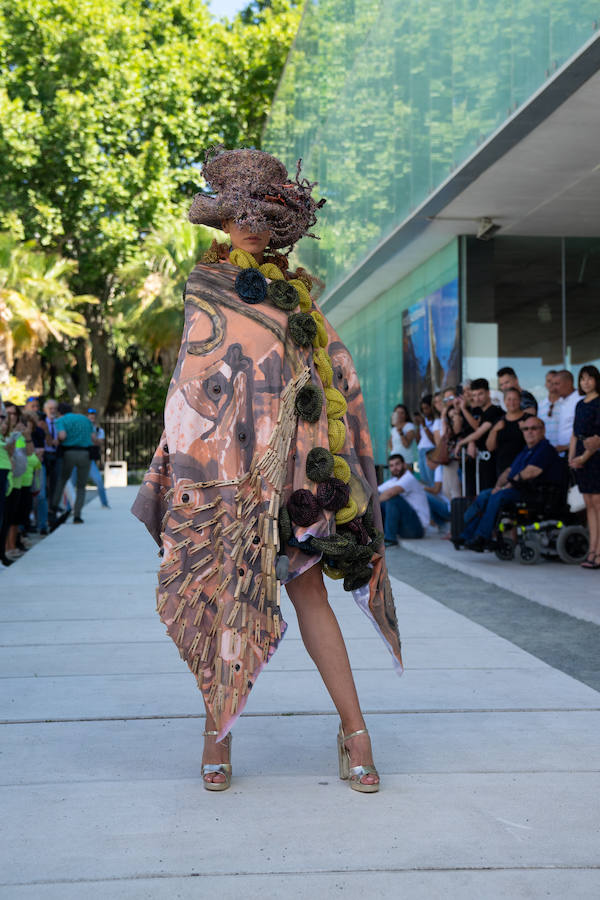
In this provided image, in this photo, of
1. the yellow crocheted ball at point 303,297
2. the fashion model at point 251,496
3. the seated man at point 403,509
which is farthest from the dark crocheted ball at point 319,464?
the seated man at point 403,509

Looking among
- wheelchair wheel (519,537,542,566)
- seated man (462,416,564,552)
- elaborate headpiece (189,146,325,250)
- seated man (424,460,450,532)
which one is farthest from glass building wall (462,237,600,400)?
elaborate headpiece (189,146,325,250)

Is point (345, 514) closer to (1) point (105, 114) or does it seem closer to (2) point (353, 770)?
(2) point (353, 770)

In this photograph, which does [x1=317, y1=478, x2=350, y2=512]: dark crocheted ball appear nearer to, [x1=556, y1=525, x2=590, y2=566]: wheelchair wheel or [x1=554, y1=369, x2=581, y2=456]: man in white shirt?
[x1=556, y1=525, x2=590, y2=566]: wheelchair wheel

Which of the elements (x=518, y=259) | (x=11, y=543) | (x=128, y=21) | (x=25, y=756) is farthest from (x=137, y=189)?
(x=25, y=756)

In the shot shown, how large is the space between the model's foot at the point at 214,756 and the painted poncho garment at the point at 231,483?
0.14m

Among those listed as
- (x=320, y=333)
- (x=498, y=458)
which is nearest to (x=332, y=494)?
(x=320, y=333)

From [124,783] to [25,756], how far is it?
1.59 ft

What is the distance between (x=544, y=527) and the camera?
8953 mm

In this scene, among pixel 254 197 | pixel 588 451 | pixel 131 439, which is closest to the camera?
pixel 254 197

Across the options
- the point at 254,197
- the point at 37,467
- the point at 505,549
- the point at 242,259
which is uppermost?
the point at 254,197

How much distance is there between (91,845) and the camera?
268 cm

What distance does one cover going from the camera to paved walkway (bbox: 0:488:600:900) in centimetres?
248

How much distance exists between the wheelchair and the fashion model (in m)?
5.76

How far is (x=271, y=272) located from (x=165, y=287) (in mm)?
26790
